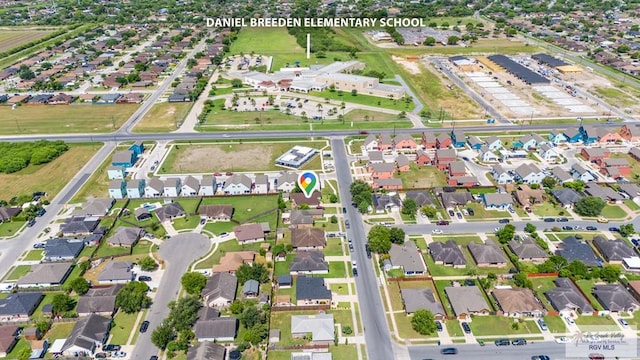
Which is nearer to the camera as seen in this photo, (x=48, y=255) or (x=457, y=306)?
(x=457, y=306)

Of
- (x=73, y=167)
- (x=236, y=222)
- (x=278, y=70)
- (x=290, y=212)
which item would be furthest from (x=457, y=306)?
(x=278, y=70)

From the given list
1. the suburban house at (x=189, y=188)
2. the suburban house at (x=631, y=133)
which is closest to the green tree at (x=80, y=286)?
the suburban house at (x=189, y=188)

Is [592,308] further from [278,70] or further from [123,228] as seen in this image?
[278,70]

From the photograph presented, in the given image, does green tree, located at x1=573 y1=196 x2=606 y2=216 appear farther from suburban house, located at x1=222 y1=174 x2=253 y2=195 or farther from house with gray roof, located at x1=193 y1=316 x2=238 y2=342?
house with gray roof, located at x1=193 y1=316 x2=238 y2=342

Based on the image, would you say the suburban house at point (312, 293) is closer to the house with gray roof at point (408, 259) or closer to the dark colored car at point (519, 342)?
the house with gray roof at point (408, 259)

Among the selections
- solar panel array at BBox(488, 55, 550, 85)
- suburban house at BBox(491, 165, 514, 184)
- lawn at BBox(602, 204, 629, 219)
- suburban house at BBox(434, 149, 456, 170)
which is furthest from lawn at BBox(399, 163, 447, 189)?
solar panel array at BBox(488, 55, 550, 85)

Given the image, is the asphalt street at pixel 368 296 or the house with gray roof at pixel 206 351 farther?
the asphalt street at pixel 368 296

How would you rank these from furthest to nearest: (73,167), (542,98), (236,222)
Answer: (542,98) → (73,167) → (236,222)
